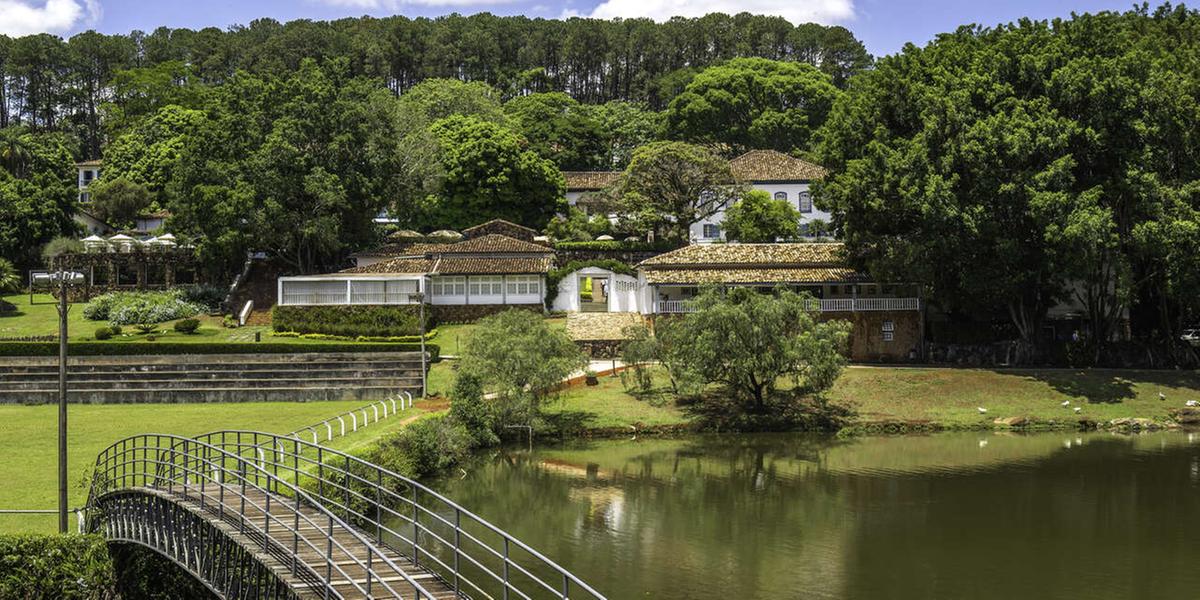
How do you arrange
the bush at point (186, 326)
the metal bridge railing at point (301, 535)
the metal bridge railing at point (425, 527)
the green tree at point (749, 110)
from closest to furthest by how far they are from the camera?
the metal bridge railing at point (301, 535), the metal bridge railing at point (425, 527), the bush at point (186, 326), the green tree at point (749, 110)

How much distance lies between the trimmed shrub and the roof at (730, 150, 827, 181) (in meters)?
25.0

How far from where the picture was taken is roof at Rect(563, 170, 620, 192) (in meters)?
80.2

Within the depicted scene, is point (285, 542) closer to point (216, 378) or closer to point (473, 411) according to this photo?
point (473, 411)

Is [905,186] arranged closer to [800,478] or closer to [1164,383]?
[1164,383]

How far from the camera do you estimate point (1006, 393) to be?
4319 cm

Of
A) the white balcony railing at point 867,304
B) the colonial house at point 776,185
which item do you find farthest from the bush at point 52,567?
the colonial house at point 776,185

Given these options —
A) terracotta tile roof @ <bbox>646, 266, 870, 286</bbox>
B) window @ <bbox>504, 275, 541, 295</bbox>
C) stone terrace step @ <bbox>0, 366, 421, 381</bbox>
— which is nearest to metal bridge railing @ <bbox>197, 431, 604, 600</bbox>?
stone terrace step @ <bbox>0, 366, 421, 381</bbox>

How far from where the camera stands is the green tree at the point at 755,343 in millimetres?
39500

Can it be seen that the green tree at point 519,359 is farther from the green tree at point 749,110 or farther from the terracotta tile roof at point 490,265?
the green tree at point 749,110

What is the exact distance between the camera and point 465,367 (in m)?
37.6

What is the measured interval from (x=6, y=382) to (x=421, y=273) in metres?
18.7

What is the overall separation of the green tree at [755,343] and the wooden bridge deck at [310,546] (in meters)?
22.2

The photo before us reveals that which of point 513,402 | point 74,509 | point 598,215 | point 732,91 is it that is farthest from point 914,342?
point 732,91

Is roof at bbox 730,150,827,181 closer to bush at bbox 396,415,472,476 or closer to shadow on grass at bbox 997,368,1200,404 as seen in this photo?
shadow on grass at bbox 997,368,1200,404
